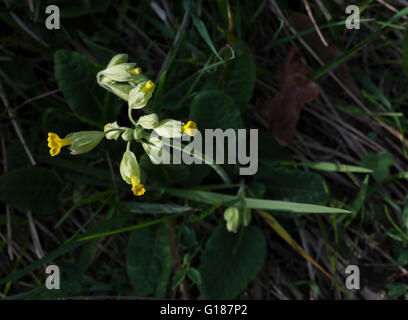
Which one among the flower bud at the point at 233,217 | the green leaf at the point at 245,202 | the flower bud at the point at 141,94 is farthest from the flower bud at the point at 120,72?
the flower bud at the point at 233,217

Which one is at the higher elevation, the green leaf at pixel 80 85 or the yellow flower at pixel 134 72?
the green leaf at pixel 80 85

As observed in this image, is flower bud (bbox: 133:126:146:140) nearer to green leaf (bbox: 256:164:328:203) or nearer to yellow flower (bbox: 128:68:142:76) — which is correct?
yellow flower (bbox: 128:68:142:76)

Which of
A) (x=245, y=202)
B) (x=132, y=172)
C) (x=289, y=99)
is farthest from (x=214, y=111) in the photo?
(x=132, y=172)

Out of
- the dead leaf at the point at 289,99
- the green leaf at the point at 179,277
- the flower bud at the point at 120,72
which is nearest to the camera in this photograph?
the flower bud at the point at 120,72

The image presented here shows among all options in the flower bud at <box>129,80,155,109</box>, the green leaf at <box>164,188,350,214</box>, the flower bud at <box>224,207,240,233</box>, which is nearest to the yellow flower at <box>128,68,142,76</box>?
the flower bud at <box>129,80,155,109</box>

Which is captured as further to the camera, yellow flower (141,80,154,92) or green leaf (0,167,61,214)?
green leaf (0,167,61,214)

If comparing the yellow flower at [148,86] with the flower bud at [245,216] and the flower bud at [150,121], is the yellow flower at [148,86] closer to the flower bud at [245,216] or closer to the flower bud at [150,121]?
the flower bud at [150,121]
